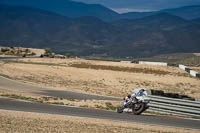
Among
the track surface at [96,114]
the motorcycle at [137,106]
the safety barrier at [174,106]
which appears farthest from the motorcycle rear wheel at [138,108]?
the safety barrier at [174,106]

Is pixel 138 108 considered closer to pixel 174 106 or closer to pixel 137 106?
pixel 137 106

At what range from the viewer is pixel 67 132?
14.1m

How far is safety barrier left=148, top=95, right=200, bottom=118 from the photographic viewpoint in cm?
2167

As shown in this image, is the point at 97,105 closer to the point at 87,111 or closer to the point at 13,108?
the point at 87,111

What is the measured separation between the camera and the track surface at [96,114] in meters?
18.6

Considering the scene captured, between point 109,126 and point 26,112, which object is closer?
point 109,126

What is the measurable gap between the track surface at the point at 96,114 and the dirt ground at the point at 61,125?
1167mm

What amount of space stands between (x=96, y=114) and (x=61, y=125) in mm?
4473

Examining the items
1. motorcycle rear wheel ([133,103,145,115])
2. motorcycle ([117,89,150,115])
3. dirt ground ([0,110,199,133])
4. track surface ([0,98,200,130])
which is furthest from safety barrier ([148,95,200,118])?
dirt ground ([0,110,199,133])

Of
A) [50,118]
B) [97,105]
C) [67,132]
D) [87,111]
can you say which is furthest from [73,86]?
[67,132]

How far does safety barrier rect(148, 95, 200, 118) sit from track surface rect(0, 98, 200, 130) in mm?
1781

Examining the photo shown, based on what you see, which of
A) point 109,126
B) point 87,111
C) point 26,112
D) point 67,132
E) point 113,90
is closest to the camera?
point 67,132

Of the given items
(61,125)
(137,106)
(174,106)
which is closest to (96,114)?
(137,106)

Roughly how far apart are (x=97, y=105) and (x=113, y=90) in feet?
50.7
